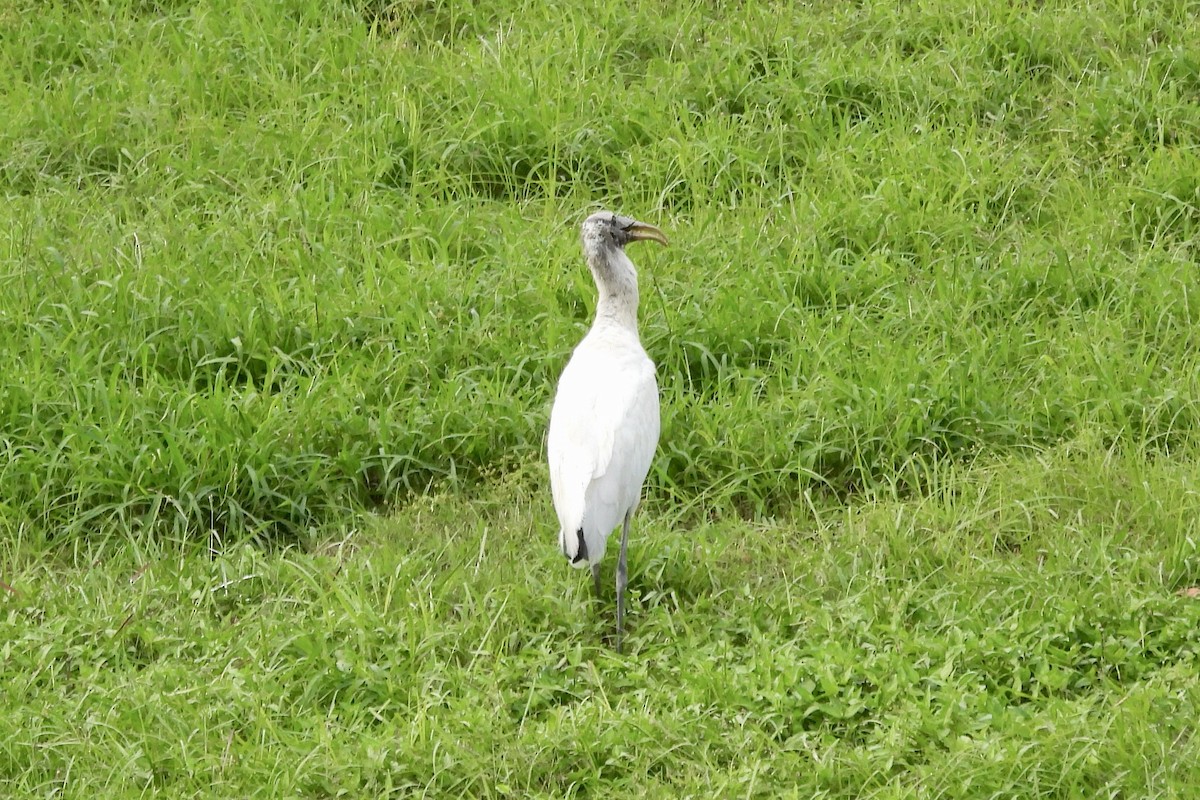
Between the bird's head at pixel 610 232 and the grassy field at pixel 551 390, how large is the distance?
1.62 ft

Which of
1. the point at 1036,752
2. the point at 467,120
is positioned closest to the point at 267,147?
the point at 467,120

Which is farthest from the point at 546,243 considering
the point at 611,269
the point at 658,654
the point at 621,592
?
the point at 658,654

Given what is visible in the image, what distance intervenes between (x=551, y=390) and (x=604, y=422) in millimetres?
943

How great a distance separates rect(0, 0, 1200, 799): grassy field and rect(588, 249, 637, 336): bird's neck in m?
0.44

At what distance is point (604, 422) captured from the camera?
5188 mm

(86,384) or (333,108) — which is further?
(333,108)

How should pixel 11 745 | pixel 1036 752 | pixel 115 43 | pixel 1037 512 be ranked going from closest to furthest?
pixel 1036 752 < pixel 11 745 < pixel 1037 512 < pixel 115 43

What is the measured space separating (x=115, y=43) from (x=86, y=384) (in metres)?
2.97

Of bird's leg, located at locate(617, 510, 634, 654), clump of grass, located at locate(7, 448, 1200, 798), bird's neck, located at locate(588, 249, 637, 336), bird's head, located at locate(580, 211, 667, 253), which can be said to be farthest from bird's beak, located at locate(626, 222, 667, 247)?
bird's leg, located at locate(617, 510, 634, 654)

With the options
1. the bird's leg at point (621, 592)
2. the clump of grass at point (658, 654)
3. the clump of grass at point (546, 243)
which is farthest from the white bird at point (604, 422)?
the clump of grass at point (546, 243)

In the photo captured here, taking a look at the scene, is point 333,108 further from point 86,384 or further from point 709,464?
point 709,464

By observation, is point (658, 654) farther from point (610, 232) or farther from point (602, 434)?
point (610, 232)

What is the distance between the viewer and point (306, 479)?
18.8 ft

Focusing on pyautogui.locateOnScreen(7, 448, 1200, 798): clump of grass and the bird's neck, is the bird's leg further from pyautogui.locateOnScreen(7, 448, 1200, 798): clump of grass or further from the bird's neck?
the bird's neck
